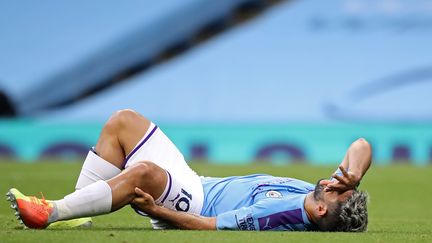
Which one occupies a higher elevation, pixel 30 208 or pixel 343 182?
pixel 343 182

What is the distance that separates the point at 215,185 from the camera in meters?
7.41

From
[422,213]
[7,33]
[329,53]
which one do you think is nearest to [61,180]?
[422,213]

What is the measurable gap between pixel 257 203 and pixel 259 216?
90 millimetres

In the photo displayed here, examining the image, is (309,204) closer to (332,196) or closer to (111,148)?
(332,196)

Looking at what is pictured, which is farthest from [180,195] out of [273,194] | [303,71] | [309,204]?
[303,71]

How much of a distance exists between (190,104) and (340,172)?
1483 cm

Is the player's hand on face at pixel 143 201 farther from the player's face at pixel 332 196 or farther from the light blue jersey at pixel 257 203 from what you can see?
the player's face at pixel 332 196

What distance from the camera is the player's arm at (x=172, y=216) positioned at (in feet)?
22.1

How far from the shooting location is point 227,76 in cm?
2203

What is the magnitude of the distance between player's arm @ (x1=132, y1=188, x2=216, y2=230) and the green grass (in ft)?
0.37

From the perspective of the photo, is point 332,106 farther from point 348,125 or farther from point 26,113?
point 26,113

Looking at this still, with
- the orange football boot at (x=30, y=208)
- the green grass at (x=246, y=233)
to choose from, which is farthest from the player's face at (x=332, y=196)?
the orange football boot at (x=30, y=208)

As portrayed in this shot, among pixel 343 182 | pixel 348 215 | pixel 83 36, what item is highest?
pixel 83 36

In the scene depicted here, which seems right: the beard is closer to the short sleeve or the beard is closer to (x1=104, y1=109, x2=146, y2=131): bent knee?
the short sleeve
